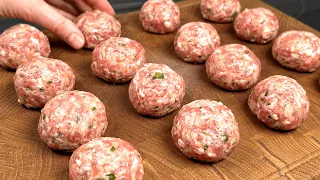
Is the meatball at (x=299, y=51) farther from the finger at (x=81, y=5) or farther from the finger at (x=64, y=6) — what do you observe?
the finger at (x=64, y=6)

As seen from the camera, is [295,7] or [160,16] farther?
[295,7]

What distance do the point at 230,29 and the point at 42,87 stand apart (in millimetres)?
1832

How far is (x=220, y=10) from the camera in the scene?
11.6ft

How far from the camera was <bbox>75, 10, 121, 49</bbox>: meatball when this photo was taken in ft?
10.5

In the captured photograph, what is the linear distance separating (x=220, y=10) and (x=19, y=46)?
179cm

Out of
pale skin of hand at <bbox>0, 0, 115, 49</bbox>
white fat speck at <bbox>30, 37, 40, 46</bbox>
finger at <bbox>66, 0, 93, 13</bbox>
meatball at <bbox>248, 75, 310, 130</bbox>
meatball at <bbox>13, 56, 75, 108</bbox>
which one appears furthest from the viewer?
finger at <bbox>66, 0, 93, 13</bbox>

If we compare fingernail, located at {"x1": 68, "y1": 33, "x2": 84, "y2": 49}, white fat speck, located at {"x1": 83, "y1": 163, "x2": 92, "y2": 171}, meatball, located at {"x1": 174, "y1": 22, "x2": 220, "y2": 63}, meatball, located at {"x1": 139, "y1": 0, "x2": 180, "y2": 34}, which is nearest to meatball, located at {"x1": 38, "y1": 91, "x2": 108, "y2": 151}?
white fat speck, located at {"x1": 83, "y1": 163, "x2": 92, "y2": 171}

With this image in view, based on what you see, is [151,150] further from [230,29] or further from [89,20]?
[230,29]

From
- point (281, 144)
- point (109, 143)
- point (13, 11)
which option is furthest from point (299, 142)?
point (13, 11)

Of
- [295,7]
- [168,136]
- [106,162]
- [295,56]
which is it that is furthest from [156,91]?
[295,7]

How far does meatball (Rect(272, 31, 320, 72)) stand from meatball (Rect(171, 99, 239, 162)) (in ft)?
3.11

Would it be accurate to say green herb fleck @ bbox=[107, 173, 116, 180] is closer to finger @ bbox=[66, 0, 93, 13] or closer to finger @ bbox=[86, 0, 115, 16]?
finger @ bbox=[86, 0, 115, 16]

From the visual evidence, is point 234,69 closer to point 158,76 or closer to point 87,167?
point 158,76

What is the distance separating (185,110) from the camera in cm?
240
